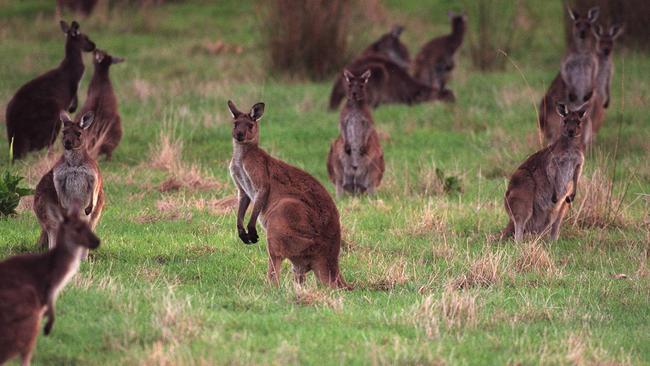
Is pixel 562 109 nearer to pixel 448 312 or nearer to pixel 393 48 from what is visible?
pixel 448 312

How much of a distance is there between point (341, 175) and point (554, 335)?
5627mm

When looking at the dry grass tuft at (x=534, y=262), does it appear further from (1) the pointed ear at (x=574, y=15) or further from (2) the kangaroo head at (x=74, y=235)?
(1) the pointed ear at (x=574, y=15)

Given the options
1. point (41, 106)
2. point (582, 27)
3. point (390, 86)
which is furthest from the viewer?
point (390, 86)

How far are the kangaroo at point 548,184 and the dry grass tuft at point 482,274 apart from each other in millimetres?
1478

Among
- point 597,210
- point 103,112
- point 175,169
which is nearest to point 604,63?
point 597,210

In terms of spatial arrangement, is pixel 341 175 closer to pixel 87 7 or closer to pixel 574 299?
pixel 574 299

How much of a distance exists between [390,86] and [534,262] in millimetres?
8094

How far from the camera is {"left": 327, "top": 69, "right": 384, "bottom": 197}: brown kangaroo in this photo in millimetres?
11742

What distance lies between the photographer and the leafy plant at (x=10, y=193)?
929 centimetres

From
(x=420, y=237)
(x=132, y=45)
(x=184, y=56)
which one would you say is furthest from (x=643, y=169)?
(x=132, y=45)

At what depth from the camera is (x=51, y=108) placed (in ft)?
41.3

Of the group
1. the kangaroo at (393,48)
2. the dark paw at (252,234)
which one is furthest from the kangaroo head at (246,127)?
the kangaroo at (393,48)

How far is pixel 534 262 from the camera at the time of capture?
834cm

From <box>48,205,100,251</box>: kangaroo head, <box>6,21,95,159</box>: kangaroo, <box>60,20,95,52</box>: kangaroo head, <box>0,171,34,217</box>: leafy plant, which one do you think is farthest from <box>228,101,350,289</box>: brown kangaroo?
<box>60,20,95,52</box>: kangaroo head
